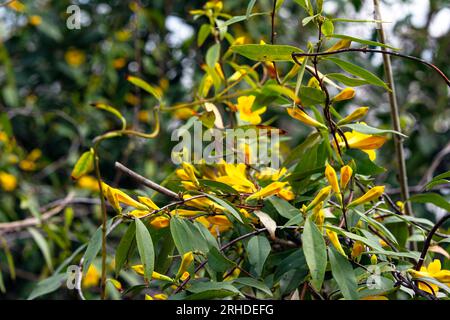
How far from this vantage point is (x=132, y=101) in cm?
214

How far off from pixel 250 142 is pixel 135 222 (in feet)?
0.74

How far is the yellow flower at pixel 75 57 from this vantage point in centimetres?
221

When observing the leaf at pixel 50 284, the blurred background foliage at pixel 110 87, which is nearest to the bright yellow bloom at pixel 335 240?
the leaf at pixel 50 284

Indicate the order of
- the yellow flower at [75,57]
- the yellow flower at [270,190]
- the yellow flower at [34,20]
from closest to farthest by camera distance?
the yellow flower at [270,190] < the yellow flower at [34,20] < the yellow flower at [75,57]

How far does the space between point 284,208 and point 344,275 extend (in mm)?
124

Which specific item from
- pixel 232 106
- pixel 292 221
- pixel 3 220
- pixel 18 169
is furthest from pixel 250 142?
pixel 18 169

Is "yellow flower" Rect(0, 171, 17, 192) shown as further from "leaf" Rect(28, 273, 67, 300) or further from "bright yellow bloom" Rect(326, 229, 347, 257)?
"bright yellow bloom" Rect(326, 229, 347, 257)

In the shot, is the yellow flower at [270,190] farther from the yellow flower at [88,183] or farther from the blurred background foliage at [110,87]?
the yellow flower at [88,183]

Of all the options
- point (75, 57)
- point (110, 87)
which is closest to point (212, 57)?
point (110, 87)

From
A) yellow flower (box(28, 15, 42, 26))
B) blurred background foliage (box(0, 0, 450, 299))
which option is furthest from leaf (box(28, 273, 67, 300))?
yellow flower (box(28, 15, 42, 26))

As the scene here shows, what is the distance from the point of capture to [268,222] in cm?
61

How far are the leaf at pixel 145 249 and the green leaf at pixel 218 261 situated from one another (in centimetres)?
6

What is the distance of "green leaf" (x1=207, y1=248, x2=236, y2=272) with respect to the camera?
0.60 meters
